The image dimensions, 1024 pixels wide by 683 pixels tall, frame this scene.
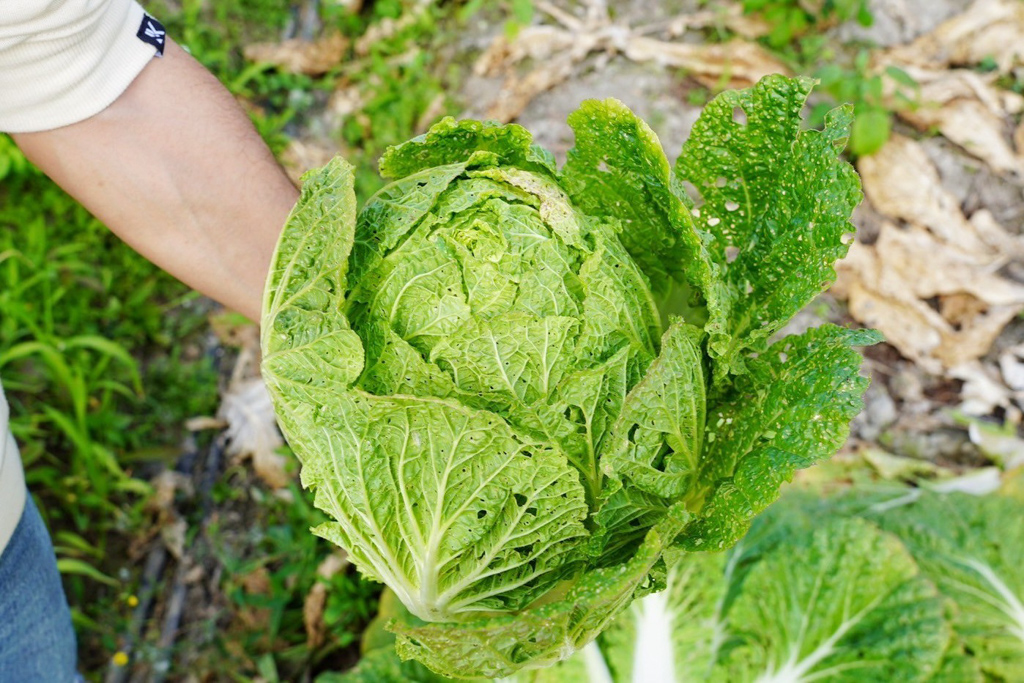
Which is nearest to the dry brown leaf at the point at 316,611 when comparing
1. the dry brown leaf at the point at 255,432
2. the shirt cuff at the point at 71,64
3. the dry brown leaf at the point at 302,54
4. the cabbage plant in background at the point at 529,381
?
the dry brown leaf at the point at 255,432

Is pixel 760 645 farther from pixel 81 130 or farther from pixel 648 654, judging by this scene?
pixel 81 130

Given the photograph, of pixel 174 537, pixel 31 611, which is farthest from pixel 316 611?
pixel 31 611

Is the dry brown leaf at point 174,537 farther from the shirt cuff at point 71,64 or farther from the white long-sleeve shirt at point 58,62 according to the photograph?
the shirt cuff at point 71,64

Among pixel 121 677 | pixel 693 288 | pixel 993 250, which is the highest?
pixel 693 288

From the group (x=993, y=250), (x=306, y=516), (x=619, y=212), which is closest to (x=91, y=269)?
(x=306, y=516)

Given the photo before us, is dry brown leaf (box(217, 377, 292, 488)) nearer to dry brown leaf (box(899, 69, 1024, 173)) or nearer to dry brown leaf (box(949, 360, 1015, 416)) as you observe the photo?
dry brown leaf (box(949, 360, 1015, 416))
